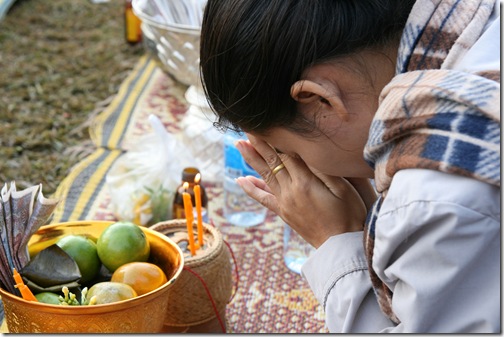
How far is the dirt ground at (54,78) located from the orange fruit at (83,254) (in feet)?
2.47

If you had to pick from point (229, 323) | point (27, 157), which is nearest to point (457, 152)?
point (229, 323)

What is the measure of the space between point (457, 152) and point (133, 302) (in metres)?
0.55

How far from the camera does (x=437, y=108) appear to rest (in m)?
0.77

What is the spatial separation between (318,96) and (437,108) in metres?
0.19

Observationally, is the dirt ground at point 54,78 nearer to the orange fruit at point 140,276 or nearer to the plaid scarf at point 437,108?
the orange fruit at point 140,276

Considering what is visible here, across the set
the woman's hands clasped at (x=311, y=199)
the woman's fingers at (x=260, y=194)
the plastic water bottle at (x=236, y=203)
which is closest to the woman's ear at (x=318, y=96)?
the woman's hands clasped at (x=311, y=199)

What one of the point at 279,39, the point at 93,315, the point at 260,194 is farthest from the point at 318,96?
the point at 93,315

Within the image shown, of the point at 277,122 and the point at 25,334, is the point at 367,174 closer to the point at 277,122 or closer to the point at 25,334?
the point at 277,122

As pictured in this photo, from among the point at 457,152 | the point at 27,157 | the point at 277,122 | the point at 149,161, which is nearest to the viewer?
the point at 457,152

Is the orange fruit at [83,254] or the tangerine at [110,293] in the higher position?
the tangerine at [110,293]

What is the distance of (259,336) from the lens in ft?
4.29

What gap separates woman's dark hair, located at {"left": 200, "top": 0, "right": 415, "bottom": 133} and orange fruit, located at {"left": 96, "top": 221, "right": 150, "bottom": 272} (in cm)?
37

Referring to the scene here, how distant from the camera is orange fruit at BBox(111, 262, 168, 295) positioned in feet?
3.71

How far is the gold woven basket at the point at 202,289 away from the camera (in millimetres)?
1260
